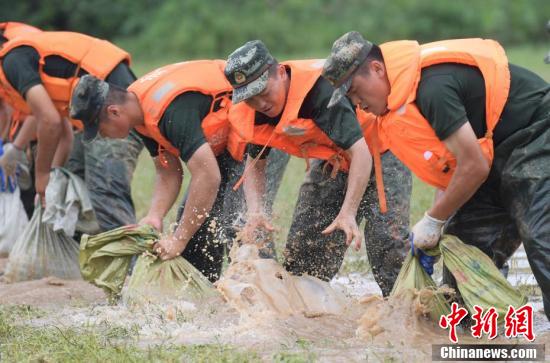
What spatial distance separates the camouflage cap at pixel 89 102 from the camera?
232 inches

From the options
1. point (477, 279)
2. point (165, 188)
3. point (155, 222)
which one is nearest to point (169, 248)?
point (155, 222)

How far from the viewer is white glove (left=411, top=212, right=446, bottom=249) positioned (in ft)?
A: 16.4

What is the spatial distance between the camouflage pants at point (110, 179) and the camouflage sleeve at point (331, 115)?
2.52 metres

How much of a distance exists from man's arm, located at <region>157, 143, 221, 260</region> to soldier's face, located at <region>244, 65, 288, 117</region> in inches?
16.8

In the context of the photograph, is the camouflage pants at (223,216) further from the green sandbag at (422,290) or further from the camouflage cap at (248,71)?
the green sandbag at (422,290)

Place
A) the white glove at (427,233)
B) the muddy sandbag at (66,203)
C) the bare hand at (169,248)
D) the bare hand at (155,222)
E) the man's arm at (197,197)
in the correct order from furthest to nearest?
the muddy sandbag at (66,203)
the bare hand at (155,222)
the bare hand at (169,248)
the man's arm at (197,197)
the white glove at (427,233)

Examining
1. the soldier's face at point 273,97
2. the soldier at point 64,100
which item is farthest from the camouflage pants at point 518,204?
the soldier at point 64,100

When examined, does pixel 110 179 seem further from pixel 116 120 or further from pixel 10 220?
pixel 116 120

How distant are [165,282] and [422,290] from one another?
1578mm

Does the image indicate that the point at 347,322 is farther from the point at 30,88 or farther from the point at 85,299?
the point at 30,88

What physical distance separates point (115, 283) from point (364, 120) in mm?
1779

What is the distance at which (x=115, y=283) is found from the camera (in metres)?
6.20

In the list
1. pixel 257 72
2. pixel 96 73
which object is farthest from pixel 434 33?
pixel 257 72

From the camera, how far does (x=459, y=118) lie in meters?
4.61
